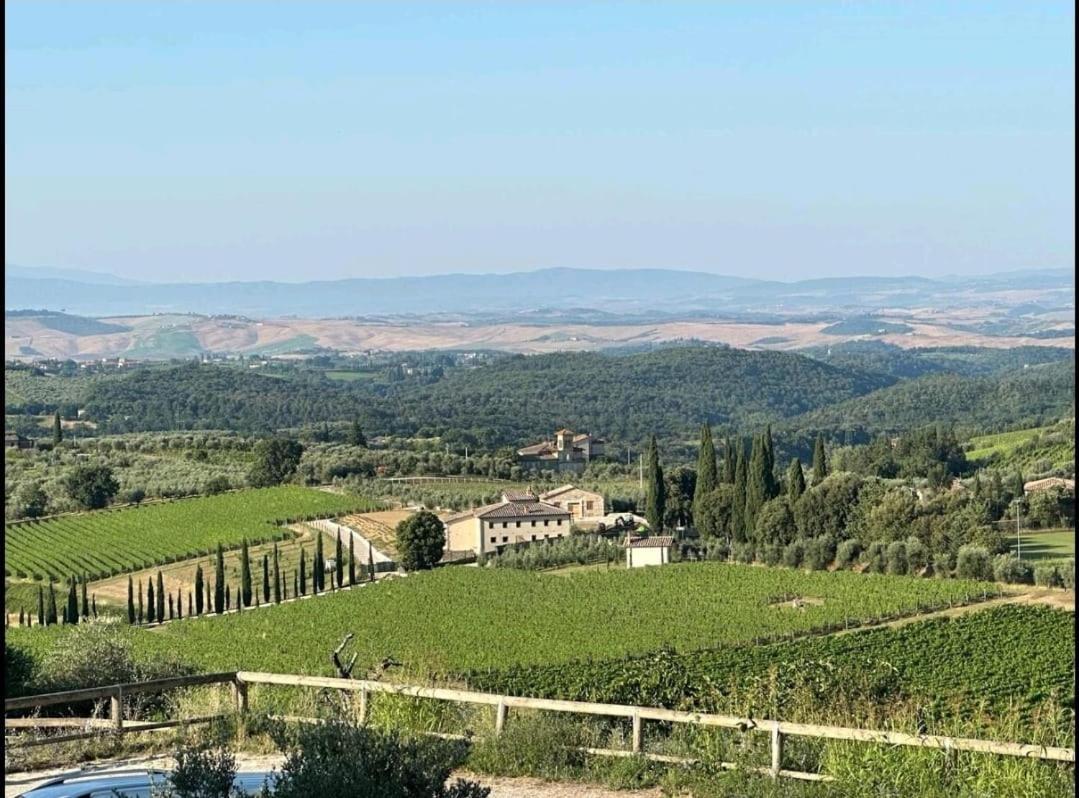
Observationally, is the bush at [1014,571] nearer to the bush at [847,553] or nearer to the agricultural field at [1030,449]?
the bush at [847,553]

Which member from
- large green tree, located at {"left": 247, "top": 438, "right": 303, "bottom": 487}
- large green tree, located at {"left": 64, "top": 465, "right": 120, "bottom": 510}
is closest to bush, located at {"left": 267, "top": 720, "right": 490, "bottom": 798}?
large green tree, located at {"left": 64, "top": 465, "right": 120, "bottom": 510}

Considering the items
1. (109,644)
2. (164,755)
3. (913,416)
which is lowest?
(913,416)

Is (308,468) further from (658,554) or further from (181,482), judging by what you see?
(658,554)

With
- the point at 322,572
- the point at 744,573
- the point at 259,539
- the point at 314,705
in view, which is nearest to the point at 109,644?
the point at 314,705

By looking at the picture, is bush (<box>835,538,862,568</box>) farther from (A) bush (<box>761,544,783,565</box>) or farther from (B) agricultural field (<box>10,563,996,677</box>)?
(B) agricultural field (<box>10,563,996,677</box>)

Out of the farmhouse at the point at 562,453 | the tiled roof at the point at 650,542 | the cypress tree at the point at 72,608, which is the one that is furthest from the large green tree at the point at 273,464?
the cypress tree at the point at 72,608
